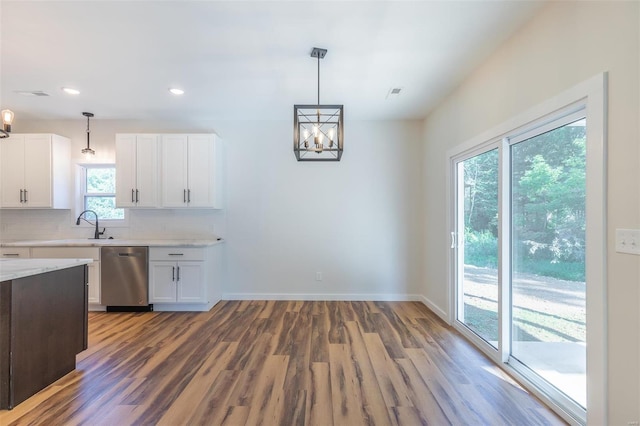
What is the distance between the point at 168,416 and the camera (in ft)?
6.13

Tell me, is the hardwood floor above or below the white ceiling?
below

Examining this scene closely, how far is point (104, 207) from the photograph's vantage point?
457 cm

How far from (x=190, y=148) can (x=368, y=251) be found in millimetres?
3045

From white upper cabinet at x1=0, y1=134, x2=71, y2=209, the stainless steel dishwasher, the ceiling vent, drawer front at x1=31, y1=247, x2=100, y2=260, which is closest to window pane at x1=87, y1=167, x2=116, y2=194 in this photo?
white upper cabinet at x1=0, y1=134, x2=71, y2=209

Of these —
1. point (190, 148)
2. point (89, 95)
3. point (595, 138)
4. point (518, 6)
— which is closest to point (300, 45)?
point (518, 6)

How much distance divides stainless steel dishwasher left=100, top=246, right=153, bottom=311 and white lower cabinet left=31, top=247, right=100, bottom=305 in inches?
2.7

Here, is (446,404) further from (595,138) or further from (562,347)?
(595,138)

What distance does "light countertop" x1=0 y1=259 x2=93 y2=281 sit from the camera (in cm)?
191

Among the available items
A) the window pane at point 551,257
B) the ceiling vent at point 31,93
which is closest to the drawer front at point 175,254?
the ceiling vent at point 31,93

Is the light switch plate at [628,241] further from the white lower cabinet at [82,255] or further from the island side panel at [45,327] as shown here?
the white lower cabinet at [82,255]

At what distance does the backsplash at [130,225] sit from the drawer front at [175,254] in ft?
1.85

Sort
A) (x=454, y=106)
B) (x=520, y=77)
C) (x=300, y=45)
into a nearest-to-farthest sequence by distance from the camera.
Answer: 1. (x=520, y=77)
2. (x=300, y=45)
3. (x=454, y=106)

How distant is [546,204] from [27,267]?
12.4ft

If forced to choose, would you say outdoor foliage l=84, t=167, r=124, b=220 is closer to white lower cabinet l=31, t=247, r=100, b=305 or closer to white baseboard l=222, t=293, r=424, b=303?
white lower cabinet l=31, t=247, r=100, b=305
